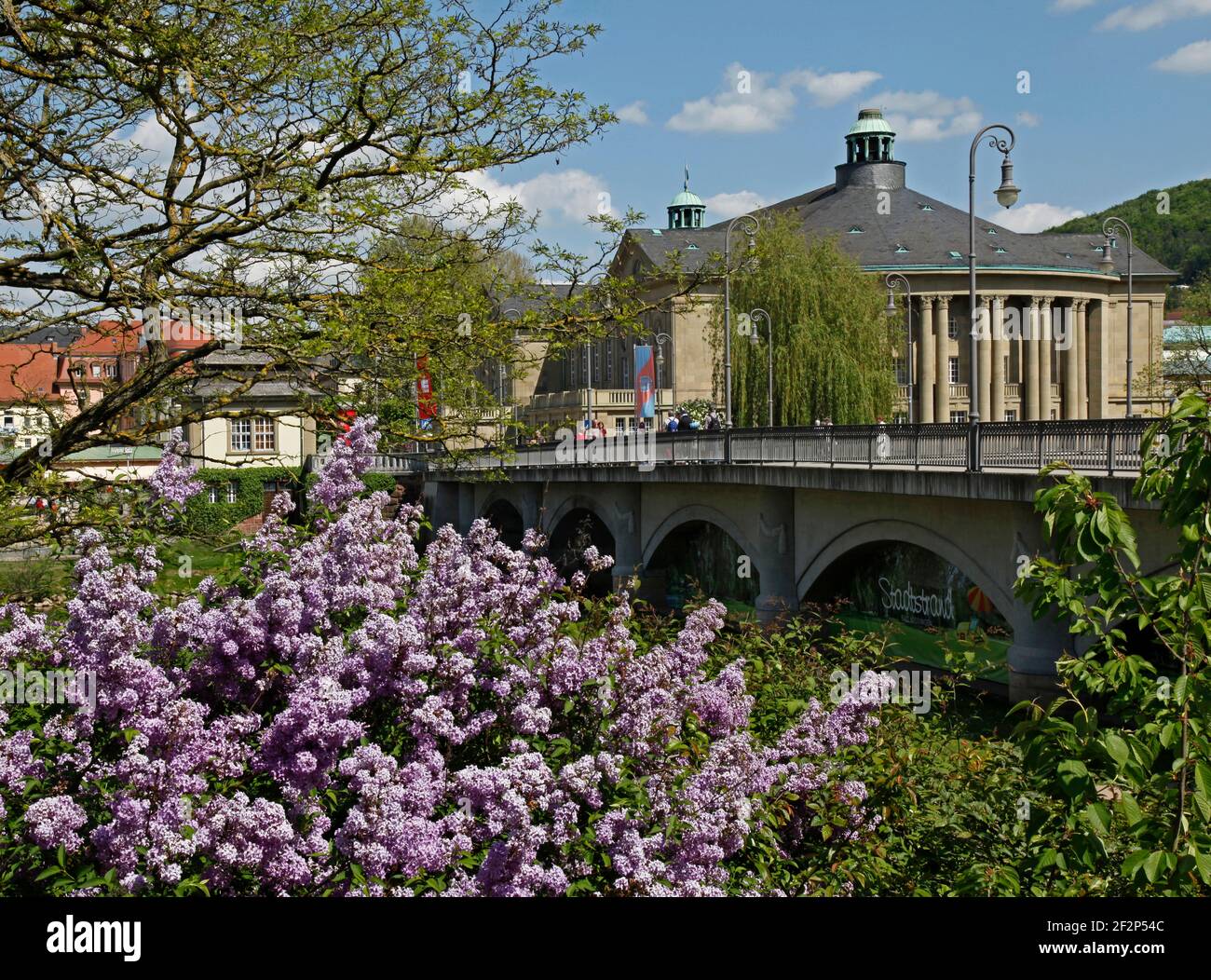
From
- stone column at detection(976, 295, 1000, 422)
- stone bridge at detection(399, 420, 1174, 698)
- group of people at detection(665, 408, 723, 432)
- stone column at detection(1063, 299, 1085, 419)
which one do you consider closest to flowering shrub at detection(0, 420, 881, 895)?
stone bridge at detection(399, 420, 1174, 698)

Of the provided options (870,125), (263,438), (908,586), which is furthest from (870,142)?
(908,586)

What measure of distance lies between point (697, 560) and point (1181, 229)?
7546cm

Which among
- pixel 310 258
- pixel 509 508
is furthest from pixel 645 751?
pixel 509 508

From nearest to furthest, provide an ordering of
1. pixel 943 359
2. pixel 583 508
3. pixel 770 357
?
pixel 770 357 < pixel 583 508 < pixel 943 359

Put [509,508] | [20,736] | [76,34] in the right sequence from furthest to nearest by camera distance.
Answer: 1. [509,508]
2. [76,34]
3. [20,736]

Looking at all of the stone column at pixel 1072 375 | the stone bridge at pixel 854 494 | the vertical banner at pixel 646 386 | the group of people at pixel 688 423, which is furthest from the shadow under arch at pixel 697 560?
the stone column at pixel 1072 375

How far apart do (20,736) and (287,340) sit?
328 centimetres

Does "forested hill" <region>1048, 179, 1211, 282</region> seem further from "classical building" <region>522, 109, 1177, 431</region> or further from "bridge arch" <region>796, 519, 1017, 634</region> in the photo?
"bridge arch" <region>796, 519, 1017, 634</region>

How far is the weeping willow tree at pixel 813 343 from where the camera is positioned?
4919 cm

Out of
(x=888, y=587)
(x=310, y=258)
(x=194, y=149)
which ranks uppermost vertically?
(x=194, y=149)

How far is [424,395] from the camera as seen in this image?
8758 mm

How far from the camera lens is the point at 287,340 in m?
7.99

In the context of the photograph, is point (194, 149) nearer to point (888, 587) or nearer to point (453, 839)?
point (453, 839)

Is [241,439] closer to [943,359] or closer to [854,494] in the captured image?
[943,359]
